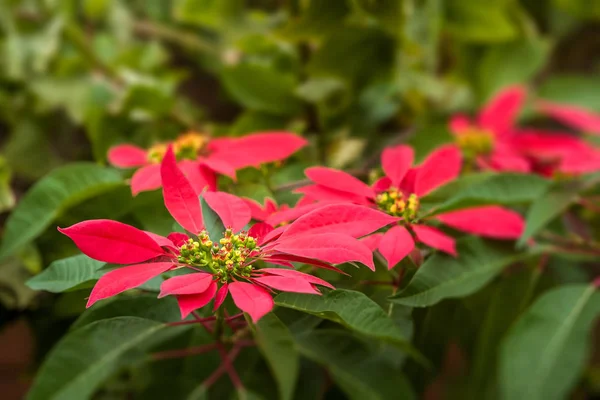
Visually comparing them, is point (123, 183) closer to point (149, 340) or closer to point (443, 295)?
point (149, 340)

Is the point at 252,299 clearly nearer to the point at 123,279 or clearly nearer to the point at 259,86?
the point at 123,279

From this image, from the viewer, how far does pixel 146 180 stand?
41cm

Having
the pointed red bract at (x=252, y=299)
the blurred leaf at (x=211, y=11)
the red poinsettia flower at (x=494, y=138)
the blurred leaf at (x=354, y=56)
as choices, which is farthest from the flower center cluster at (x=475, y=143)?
the pointed red bract at (x=252, y=299)

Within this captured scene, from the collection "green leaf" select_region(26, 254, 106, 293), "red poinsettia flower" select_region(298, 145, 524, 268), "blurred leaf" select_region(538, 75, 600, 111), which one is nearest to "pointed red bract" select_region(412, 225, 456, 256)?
"red poinsettia flower" select_region(298, 145, 524, 268)

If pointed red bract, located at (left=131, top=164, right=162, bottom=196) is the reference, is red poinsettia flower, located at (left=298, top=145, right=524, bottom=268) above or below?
below

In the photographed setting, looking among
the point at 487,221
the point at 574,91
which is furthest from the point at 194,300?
the point at 574,91

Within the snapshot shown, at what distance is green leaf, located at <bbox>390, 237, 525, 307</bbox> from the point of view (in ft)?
1.25

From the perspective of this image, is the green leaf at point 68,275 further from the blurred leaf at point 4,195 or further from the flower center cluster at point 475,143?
the flower center cluster at point 475,143

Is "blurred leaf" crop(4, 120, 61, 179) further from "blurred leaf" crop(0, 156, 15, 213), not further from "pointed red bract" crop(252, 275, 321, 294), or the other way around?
"pointed red bract" crop(252, 275, 321, 294)

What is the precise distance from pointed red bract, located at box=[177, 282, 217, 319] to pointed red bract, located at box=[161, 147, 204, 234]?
0.17 feet

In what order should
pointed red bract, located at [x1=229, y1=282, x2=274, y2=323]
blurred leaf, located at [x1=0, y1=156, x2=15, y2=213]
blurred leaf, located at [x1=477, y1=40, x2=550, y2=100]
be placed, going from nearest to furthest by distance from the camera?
pointed red bract, located at [x1=229, y1=282, x2=274, y2=323] < blurred leaf, located at [x1=0, y1=156, x2=15, y2=213] < blurred leaf, located at [x1=477, y1=40, x2=550, y2=100]

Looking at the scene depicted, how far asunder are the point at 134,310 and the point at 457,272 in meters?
0.24

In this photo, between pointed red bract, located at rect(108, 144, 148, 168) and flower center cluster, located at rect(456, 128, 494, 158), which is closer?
pointed red bract, located at rect(108, 144, 148, 168)

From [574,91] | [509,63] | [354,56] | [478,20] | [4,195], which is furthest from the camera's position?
[574,91]
